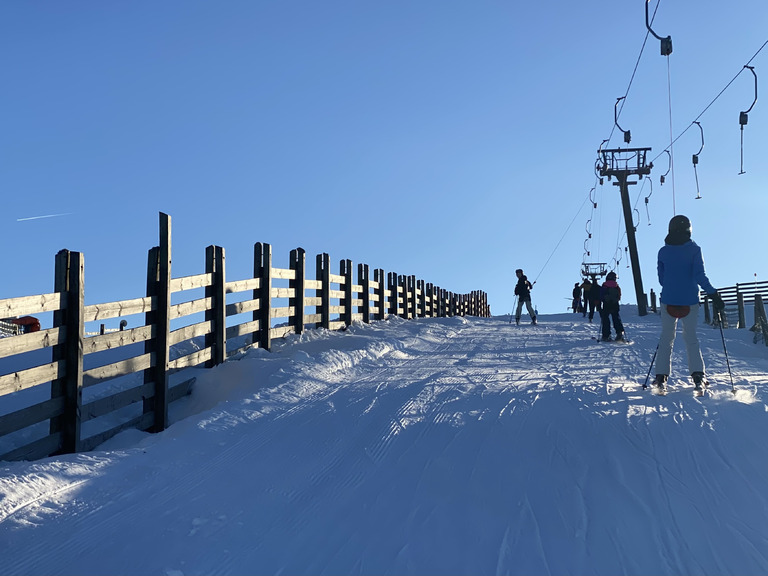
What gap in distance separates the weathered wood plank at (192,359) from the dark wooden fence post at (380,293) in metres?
11.2

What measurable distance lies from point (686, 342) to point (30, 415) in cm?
697

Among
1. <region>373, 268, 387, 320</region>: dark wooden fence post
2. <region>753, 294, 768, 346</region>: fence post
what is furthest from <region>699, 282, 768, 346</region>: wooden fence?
<region>373, 268, 387, 320</region>: dark wooden fence post

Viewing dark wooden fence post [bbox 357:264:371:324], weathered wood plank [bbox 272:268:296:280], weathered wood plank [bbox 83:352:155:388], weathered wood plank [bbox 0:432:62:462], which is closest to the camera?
weathered wood plank [bbox 0:432:62:462]

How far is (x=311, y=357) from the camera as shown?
973cm

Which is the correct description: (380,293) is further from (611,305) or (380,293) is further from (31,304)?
(31,304)

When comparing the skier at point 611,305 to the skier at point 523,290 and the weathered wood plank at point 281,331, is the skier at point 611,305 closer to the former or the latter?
the skier at point 523,290

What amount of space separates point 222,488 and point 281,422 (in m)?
1.86

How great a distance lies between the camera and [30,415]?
18.1ft

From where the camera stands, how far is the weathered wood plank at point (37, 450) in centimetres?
529

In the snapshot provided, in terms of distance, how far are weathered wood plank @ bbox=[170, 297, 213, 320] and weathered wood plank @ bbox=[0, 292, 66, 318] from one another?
1.89 m

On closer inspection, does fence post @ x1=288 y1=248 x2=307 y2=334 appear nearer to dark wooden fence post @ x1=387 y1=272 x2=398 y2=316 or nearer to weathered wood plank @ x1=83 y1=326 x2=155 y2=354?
weathered wood plank @ x1=83 y1=326 x2=155 y2=354

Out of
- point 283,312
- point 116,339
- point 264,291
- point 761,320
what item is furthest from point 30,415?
point 761,320

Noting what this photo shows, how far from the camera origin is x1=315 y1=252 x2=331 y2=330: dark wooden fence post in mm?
14039

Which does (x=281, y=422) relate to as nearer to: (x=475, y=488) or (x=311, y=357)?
(x=475, y=488)
